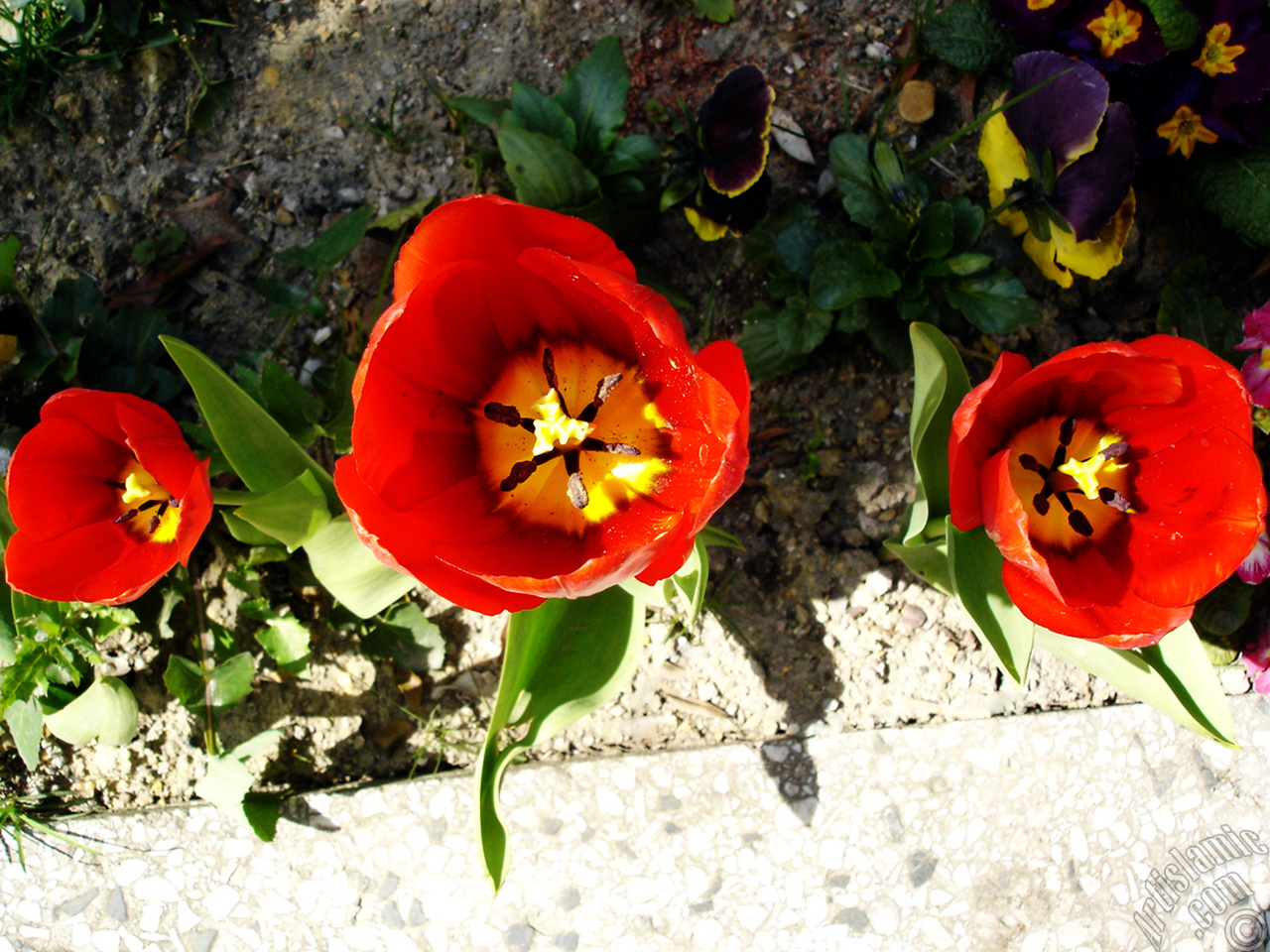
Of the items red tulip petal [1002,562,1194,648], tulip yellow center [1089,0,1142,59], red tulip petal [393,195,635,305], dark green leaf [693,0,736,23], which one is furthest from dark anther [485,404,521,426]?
tulip yellow center [1089,0,1142,59]

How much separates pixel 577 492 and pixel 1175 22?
144 cm

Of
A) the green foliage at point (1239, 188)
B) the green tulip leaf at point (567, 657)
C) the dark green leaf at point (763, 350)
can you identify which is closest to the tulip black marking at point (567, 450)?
the green tulip leaf at point (567, 657)

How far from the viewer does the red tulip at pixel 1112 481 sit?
4.19ft

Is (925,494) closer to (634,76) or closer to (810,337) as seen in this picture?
(810,337)

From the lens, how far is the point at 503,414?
4.67ft

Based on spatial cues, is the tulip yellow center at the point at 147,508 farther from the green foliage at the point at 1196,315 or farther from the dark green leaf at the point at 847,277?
the green foliage at the point at 1196,315

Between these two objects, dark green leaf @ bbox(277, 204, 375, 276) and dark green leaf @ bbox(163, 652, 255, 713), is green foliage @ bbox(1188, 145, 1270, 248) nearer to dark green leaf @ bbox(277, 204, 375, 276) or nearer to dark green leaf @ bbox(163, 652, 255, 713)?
dark green leaf @ bbox(277, 204, 375, 276)

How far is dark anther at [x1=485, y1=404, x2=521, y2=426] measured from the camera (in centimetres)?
142

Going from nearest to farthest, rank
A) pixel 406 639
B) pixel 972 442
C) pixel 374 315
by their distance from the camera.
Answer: pixel 972 442 → pixel 406 639 → pixel 374 315

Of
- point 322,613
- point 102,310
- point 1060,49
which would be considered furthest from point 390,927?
point 1060,49

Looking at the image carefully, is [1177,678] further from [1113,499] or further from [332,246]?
[332,246]

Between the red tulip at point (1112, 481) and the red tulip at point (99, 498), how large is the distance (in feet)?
3.80

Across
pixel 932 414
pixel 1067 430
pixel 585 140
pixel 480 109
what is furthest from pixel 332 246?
pixel 1067 430

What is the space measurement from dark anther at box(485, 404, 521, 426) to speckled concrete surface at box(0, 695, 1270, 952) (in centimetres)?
87
